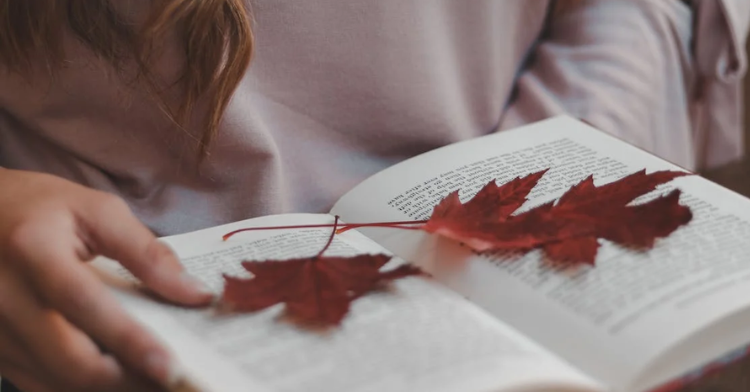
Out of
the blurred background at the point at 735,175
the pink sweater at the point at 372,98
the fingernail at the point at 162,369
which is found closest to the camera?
the fingernail at the point at 162,369

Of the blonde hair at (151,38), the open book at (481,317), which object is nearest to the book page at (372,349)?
the open book at (481,317)

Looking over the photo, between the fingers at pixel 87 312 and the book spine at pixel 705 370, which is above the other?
the fingers at pixel 87 312

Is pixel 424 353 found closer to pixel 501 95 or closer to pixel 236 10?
pixel 236 10

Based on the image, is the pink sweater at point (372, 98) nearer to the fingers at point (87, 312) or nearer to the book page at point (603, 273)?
the book page at point (603, 273)

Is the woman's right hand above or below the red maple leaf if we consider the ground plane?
above

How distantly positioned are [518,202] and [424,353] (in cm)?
16

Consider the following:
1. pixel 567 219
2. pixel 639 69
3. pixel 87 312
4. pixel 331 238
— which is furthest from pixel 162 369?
pixel 639 69

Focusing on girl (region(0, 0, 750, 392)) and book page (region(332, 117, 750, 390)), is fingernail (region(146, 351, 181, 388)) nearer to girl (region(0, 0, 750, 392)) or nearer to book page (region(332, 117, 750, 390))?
girl (region(0, 0, 750, 392))

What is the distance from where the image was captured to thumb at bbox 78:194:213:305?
42cm

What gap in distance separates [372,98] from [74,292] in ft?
1.12

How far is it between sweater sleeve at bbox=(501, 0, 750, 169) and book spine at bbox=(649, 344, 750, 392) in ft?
1.05

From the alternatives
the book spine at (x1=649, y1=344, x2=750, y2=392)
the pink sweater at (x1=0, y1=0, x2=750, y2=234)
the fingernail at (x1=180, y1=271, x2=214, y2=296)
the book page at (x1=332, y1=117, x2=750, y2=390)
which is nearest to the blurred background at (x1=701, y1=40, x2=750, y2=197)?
the pink sweater at (x1=0, y1=0, x2=750, y2=234)

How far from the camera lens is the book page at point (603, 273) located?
1.37ft

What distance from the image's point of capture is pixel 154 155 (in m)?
0.60
